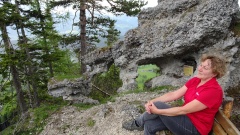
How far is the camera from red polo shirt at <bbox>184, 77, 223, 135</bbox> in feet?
11.0

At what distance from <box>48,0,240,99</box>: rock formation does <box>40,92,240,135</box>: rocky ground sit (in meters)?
2.56

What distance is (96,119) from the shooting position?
780 centimetres

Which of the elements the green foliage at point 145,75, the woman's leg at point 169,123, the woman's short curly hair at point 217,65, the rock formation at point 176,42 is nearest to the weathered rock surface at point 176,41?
the rock formation at point 176,42

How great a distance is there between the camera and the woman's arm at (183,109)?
3371 mm

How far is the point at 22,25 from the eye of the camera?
13766 millimetres

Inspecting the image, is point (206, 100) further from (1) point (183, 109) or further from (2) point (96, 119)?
(2) point (96, 119)

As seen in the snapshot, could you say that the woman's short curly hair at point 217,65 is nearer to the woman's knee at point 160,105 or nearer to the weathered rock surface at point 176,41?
the woman's knee at point 160,105

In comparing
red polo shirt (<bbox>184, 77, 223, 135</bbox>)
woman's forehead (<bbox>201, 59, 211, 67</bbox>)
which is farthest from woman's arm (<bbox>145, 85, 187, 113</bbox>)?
woman's forehead (<bbox>201, 59, 211, 67</bbox>)

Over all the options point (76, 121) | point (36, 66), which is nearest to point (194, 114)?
point (76, 121)

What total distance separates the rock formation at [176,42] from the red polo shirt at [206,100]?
4.02 metres

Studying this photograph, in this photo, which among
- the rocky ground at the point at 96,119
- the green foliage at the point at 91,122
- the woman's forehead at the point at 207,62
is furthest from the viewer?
the green foliage at the point at 91,122

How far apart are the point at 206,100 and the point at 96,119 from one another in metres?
5.31

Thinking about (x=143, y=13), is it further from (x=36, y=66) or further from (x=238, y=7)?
(x=36, y=66)

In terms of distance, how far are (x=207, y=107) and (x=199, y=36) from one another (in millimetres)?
6114
